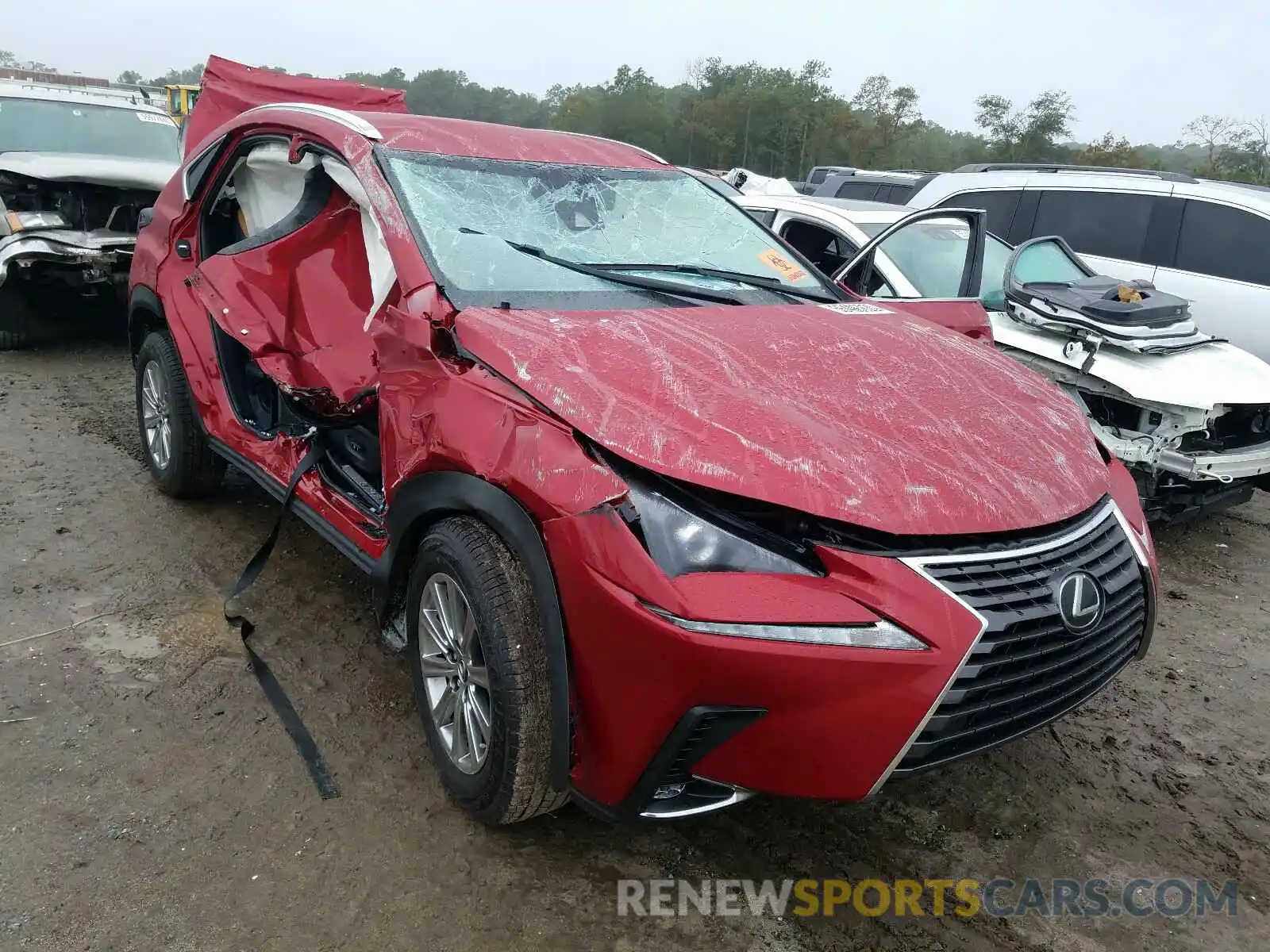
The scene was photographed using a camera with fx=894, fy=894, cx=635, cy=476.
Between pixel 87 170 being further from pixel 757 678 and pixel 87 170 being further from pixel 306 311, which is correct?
pixel 757 678

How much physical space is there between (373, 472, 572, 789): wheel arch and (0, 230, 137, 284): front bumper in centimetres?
561

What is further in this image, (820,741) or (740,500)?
(740,500)

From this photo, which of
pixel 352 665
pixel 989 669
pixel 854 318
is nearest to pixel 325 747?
pixel 352 665

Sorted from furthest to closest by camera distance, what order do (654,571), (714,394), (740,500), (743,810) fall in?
(743,810) → (714,394) → (740,500) → (654,571)

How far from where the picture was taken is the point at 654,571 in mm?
1875

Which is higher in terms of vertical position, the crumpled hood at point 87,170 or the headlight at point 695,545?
the crumpled hood at point 87,170

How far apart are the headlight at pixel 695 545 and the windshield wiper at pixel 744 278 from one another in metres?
1.35

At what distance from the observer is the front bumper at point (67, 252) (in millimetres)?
6652

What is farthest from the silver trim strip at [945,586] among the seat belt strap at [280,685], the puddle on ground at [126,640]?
the puddle on ground at [126,640]

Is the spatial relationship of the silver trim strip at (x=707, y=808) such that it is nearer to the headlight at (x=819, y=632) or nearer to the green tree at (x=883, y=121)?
the headlight at (x=819, y=632)

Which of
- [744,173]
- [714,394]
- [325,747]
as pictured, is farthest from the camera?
[744,173]

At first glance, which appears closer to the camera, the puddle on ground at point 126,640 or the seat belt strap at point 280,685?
the seat belt strap at point 280,685

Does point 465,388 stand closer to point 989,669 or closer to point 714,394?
point 714,394

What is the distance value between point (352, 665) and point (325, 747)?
0.49 m
